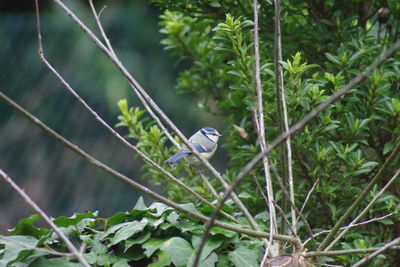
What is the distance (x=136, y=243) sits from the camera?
5.81 feet

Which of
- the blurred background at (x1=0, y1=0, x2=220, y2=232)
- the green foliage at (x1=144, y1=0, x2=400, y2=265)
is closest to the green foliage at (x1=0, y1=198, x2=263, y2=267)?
the green foliage at (x1=144, y1=0, x2=400, y2=265)

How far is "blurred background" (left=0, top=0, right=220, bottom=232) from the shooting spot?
4980 millimetres

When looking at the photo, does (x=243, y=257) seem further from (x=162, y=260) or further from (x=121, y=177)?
(x=121, y=177)

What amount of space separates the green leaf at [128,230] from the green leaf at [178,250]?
89 millimetres

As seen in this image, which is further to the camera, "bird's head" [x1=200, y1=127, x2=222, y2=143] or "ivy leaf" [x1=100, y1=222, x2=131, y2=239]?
"bird's head" [x1=200, y1=127, x2=222, y2=143]

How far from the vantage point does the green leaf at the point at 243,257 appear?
68.6 inches

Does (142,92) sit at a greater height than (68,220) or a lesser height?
greater

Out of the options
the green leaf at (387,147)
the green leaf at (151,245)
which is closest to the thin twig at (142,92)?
the green leaf at (151,245)

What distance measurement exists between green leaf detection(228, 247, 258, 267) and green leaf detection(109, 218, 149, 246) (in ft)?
0.84

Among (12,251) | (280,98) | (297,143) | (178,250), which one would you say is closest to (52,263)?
(12,251)

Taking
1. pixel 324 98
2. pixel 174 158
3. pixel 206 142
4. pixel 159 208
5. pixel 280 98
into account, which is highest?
pixel 280 98

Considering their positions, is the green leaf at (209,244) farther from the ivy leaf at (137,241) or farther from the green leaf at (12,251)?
the green leaf at (12,251)

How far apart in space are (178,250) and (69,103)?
143 inches

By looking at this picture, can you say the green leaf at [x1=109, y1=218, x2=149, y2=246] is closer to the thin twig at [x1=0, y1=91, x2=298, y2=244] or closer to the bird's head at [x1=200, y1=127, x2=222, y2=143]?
the thin twig at [x1=0, y1=91, x2=298, y2=244]
